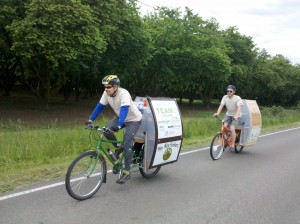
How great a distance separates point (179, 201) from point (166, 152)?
1.44 meters

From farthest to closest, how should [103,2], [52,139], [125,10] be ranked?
1. [125,10]
2. [103,2]
3. [52,139]

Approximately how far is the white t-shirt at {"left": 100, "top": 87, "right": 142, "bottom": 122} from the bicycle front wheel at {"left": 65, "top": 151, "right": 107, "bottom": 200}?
0.95m

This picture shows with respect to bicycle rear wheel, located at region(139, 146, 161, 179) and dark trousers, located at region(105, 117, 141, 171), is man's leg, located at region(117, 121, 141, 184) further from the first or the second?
bicycle rear wheel, located at region(139, 146, 161, 179)

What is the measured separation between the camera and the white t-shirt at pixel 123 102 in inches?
241

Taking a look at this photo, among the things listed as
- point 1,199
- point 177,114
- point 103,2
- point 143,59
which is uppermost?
point 103,2

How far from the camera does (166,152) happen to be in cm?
718

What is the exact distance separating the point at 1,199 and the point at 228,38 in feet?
138

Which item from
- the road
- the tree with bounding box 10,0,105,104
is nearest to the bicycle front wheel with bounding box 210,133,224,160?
the road

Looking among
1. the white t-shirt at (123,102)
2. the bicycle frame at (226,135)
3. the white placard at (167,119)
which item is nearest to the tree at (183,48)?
the bicycle frame at (226,135)

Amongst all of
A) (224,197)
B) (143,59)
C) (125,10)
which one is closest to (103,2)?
(125,10)

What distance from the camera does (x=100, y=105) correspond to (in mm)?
6531

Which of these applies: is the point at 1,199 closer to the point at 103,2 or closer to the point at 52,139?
the point at 52,139

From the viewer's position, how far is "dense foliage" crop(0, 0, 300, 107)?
56.2ft

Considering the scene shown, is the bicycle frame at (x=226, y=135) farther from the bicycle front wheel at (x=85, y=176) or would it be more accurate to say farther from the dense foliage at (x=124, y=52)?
the dense foliage at (x=124, y=52)
